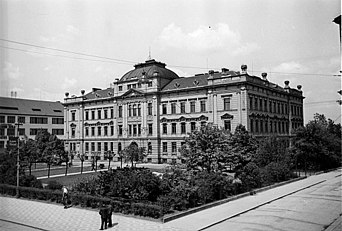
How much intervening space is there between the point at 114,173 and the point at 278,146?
17.5 metres

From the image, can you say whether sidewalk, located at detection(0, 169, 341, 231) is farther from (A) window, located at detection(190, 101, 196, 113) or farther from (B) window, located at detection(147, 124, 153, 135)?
(B) window, located at detection(147, 124, 153, 135)

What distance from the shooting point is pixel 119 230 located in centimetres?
1378

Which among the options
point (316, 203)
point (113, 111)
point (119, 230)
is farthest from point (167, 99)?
point (119, 230)

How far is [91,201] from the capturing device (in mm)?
18125

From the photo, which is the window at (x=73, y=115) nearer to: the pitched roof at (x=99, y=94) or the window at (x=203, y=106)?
the pitched roof at (x=99, y=94)

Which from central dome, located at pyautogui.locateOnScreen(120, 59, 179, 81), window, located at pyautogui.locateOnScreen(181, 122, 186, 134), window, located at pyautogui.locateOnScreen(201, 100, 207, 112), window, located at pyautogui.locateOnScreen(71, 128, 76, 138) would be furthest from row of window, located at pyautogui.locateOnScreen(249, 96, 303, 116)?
window, located at pyautogui.locateOnScreen(71, 128, 76, 138)

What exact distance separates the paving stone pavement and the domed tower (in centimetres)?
3301

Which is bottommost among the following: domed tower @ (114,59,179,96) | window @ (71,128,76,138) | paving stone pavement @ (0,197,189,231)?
paving stone pavement @ (0,197,189,231)

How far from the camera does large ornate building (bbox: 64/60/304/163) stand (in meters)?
43.2

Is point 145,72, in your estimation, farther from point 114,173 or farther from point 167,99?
point 114,173

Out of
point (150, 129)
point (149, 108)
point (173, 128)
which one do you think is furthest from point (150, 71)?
point (173, 128)

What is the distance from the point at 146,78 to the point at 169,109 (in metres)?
6.08

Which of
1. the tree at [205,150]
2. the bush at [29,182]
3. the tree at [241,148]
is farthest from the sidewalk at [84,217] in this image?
the tree at [241,148]

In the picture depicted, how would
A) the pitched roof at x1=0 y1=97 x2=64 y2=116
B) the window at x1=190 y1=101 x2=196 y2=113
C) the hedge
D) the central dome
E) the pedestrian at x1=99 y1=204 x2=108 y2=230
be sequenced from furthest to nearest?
the pitched roof at x1=0 y1=97 x2=64 y2=116 → the central dome → the window at x1=190 y1=101 x2=196 y2=113 → the hedge → the pedestrian at x1=99 y1=204 x2=108 y2=230
